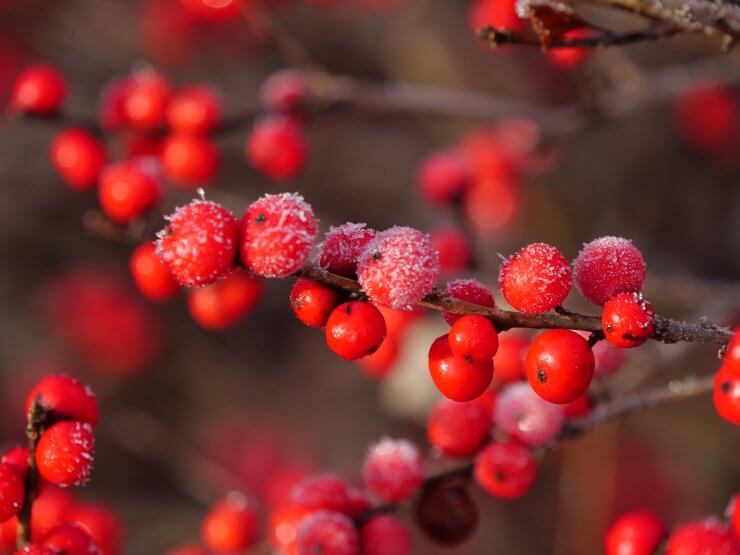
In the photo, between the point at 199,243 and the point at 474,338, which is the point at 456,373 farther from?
the point at 199,243

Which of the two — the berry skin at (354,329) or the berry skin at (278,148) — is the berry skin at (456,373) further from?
the berry skin at (278,148)

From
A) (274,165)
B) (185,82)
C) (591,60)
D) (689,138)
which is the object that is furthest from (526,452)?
(185,82)

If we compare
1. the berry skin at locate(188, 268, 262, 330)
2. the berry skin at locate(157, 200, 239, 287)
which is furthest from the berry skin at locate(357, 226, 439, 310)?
the berry skin at locate(188, 268, 262, 330)

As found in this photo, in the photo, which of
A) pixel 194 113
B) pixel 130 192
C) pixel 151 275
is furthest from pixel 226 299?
pixel 194 113

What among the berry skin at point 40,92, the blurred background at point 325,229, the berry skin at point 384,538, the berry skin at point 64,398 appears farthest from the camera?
the blurred background at point 325,229

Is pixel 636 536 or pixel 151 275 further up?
pixel 151 275

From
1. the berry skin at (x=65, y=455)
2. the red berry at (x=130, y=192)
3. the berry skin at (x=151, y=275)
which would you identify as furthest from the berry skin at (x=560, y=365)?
the red berry at (x=130, y=192)

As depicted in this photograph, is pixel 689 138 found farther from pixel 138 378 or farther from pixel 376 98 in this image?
pixel 138 378

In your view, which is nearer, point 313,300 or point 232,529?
point 313,300
